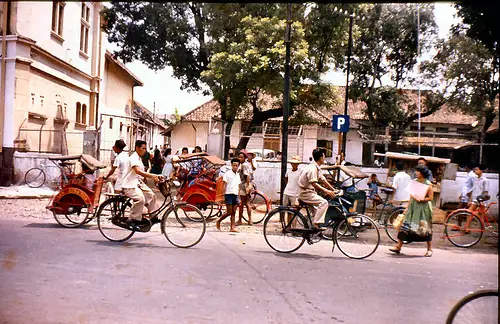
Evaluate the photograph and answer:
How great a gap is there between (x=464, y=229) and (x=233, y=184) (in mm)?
4619

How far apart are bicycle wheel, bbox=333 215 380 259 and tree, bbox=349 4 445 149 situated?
14.6 metres

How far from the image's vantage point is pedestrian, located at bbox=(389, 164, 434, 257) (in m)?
7.16

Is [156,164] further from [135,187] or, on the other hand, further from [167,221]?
[167,221]

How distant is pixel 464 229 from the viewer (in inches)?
331

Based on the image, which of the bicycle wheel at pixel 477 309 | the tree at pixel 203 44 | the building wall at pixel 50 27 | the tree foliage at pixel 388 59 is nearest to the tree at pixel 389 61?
the tree foliage at pixel 388 59

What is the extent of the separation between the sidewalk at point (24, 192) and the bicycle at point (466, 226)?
33.5ft

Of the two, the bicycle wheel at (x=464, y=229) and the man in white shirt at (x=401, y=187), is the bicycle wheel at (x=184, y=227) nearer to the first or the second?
the man in white shirt at (x=401, y=187)

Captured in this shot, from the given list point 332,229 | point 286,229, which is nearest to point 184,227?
point 286,229

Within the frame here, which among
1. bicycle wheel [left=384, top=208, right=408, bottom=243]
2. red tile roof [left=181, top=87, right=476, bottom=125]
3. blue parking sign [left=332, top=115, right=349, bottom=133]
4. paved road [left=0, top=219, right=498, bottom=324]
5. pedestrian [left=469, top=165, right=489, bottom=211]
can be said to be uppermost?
red tile roof [left=181, top=87, right=476, bottom=125]

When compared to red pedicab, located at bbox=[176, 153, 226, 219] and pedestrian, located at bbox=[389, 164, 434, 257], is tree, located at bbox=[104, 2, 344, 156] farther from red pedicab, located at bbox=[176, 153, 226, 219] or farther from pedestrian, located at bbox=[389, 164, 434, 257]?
pedestrian, located at bbox=[389, 164, 434, 257]

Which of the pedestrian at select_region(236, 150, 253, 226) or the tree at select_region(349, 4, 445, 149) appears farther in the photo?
the tree at select_region(349, 4, 445, 149)

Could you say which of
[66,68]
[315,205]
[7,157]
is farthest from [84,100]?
[315,205]

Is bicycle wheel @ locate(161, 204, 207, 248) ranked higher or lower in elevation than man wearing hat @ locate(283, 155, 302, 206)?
lower

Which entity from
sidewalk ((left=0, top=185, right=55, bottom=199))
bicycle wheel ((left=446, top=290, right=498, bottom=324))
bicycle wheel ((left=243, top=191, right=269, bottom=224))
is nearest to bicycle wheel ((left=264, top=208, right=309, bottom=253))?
bicycle wheel ((left=243, top=191, right=269, bottom=224))
